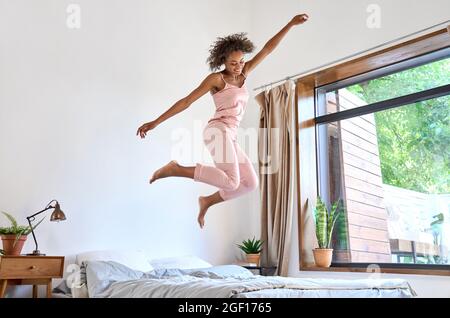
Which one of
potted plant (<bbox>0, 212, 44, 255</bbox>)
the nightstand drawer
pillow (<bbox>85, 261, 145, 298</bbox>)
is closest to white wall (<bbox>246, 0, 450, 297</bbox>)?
pillow (<bbox>85, 261, 145, 298</bbox>)

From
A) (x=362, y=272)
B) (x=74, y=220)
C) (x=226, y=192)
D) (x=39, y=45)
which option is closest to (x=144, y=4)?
(x=39, y=45)

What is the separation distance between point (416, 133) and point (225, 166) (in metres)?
2.77

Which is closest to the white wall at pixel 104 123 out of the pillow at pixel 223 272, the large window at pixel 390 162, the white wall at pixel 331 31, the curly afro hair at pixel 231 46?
the white wall at pixel 331 31

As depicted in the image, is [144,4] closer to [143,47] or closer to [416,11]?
[143,47]

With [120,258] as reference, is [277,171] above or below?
above

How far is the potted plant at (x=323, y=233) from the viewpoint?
4629 mm

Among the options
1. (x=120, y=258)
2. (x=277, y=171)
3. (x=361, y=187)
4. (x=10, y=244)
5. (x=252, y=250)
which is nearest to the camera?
(x=10, y=244)

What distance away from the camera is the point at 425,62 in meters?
4.46

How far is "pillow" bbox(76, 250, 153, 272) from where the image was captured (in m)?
3.94

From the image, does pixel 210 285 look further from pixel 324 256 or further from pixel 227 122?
pixel 324 256

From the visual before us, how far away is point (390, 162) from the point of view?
460 centimetres

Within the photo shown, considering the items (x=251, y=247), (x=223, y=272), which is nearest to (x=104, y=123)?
(x=223, y=272)
